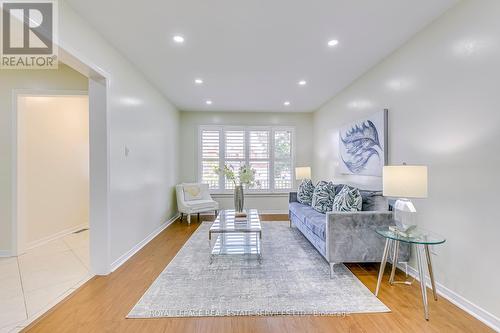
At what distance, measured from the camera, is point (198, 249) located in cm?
355

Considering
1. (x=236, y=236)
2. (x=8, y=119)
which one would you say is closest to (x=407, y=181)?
(x=236, y=236)

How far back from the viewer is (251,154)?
6.25 meters

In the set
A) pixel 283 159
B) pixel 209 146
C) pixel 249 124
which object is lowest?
pixel 283 159

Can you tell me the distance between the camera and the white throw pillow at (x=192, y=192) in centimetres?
558

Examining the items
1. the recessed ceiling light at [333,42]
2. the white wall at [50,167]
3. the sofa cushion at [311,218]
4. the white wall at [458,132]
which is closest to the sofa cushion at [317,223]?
the sofa cushion at [311,218]

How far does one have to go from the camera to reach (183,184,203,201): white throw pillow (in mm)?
5582

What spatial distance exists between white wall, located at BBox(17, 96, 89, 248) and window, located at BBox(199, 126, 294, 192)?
263 centimetres

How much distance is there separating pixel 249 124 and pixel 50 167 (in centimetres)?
423

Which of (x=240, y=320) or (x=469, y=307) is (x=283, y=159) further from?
(x=240, y=320)

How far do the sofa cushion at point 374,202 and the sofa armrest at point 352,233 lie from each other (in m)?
0.14

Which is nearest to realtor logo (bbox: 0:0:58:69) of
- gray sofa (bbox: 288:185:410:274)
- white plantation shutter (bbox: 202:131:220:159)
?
gray sofa (bbox: 288:185:410:274)

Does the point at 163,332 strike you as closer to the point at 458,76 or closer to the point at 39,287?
the point at 39,287

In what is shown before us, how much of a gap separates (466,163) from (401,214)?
690 mm

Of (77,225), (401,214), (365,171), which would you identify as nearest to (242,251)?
(401,214)
